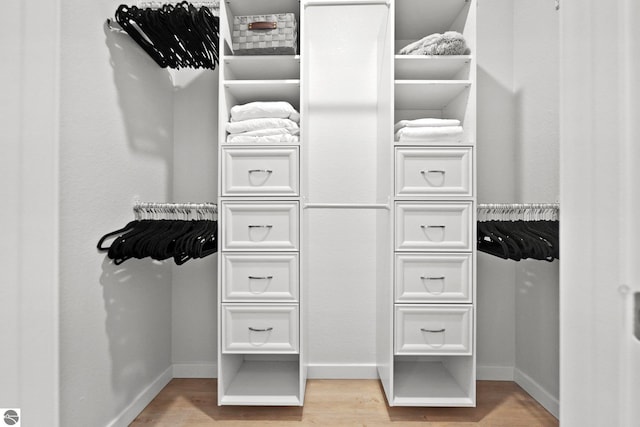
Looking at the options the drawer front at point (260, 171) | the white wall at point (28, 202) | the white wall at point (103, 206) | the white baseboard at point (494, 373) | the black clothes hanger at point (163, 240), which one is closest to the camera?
the white wall at point (28, 202)

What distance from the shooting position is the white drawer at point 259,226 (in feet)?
5.94

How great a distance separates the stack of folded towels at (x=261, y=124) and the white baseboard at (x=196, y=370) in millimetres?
1422

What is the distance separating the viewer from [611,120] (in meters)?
0.44

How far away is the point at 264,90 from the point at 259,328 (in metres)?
1.21

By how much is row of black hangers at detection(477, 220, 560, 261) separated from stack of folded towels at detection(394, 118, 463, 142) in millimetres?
467

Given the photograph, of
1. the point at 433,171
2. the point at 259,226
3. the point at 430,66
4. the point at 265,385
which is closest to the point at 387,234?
the point at 433,171

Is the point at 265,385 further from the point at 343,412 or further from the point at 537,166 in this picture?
the point at 537,166

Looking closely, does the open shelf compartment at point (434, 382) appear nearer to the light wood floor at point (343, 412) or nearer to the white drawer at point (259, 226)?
the light wood floor at point (343, 412)

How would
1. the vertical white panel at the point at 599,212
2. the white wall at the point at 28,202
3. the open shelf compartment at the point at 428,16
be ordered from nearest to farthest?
the vertical white panel at the point at 599,212 → the white wall at the point at 28,202 → the open shelf compartment at the point at 428,16

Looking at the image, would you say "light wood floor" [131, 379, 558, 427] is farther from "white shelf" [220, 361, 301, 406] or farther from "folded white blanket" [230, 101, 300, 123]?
"folded white blanket" [230, 101, 300, 123]

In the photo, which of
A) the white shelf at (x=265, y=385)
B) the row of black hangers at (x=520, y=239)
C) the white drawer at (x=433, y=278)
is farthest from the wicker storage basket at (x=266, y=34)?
the white shelf at (x=265, y=385)

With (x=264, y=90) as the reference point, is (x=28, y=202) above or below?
below

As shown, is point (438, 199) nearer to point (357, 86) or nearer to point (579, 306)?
point (357, 86)

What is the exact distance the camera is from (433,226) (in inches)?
72.2
